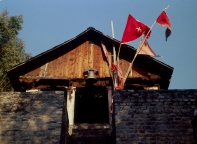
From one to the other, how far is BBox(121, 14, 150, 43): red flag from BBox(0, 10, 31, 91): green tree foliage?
1066cm

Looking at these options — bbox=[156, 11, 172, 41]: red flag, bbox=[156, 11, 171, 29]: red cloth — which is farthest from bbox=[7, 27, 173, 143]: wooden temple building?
bbox=[156, 11, 171, 29]: red cloth

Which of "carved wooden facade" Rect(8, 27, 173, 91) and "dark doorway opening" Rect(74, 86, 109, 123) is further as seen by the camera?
"dark doorway opening" Rect(74, 86, 109, 123)

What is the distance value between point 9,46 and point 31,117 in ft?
48.2

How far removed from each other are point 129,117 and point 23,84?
272 inches

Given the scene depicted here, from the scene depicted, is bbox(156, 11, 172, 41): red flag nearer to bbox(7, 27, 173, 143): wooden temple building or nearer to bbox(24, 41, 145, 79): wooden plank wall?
bbox(7, 27, 173, 143): wooden temple building

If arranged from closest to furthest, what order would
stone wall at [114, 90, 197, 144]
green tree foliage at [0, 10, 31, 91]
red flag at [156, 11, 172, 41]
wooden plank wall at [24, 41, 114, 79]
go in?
stone wall at [114, 90, 197, 144]
red flag at [156, 11, 172, 41]
wooden plank wall at [24, 41, 114, 79]
green tree foliage at [0, 10, 31, 91]

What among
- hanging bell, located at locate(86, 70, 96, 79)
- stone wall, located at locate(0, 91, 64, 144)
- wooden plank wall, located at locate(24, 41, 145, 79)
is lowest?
Result: stone wall, located at locate(0, 91, 64, 144)

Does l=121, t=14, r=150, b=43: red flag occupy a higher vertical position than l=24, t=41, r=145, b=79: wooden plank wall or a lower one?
higher

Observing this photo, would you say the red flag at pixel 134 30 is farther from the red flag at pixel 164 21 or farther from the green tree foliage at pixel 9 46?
the green tree foliage at pixel 9 46

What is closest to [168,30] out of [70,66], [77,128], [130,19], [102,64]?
[130,19]

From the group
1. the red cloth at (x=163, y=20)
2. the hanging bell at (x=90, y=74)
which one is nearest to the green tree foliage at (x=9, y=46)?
the hanging bell at (x=90, y=74)

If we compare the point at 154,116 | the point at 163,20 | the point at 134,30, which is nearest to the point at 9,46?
the point at 134,30

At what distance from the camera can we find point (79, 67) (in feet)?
35.2

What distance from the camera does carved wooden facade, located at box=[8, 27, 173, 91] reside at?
10414 mm
